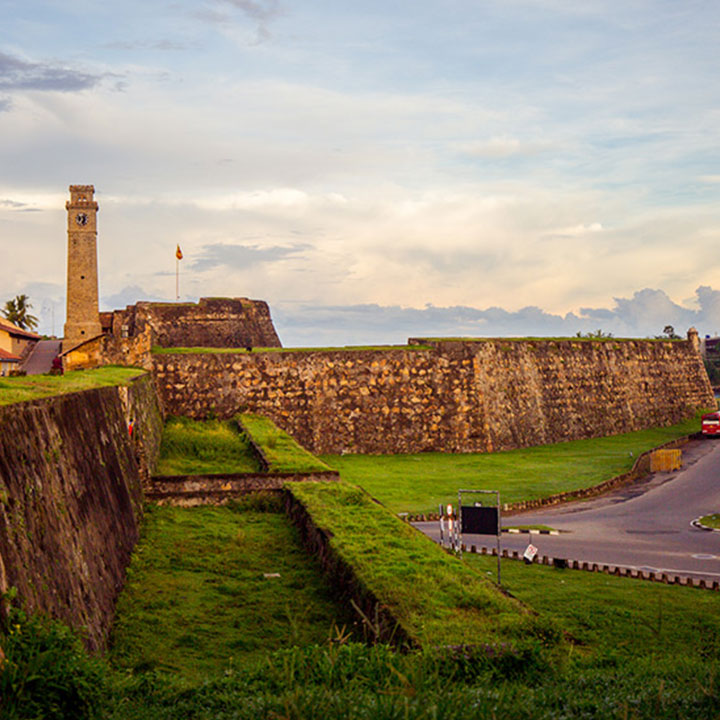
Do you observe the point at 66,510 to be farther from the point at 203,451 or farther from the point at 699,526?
the point at 699,526

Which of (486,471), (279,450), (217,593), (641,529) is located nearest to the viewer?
(217,593)

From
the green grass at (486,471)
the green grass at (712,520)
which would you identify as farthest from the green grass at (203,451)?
the green grass at (712,520)

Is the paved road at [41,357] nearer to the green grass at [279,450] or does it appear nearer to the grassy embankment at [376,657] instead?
the green grass at [279,450]

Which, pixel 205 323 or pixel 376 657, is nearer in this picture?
pixel 376 657

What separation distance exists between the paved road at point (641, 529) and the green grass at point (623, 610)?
1.83 m

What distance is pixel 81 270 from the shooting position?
62.8 metres

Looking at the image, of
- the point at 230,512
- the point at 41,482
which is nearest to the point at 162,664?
the point at 41,482

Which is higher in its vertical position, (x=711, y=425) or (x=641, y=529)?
(x=711, y=425)

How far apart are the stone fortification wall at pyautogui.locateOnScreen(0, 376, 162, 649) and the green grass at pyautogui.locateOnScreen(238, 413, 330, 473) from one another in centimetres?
597

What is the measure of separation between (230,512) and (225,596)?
5.89 meters

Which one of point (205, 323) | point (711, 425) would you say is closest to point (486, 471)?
point (711, 425)

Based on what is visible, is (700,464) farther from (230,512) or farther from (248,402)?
(230,512)

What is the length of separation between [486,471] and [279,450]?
9.95 meters

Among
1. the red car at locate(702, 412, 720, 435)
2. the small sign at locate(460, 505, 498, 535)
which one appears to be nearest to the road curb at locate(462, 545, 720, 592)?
the small sign at locate(460, 505, 498, 535)
